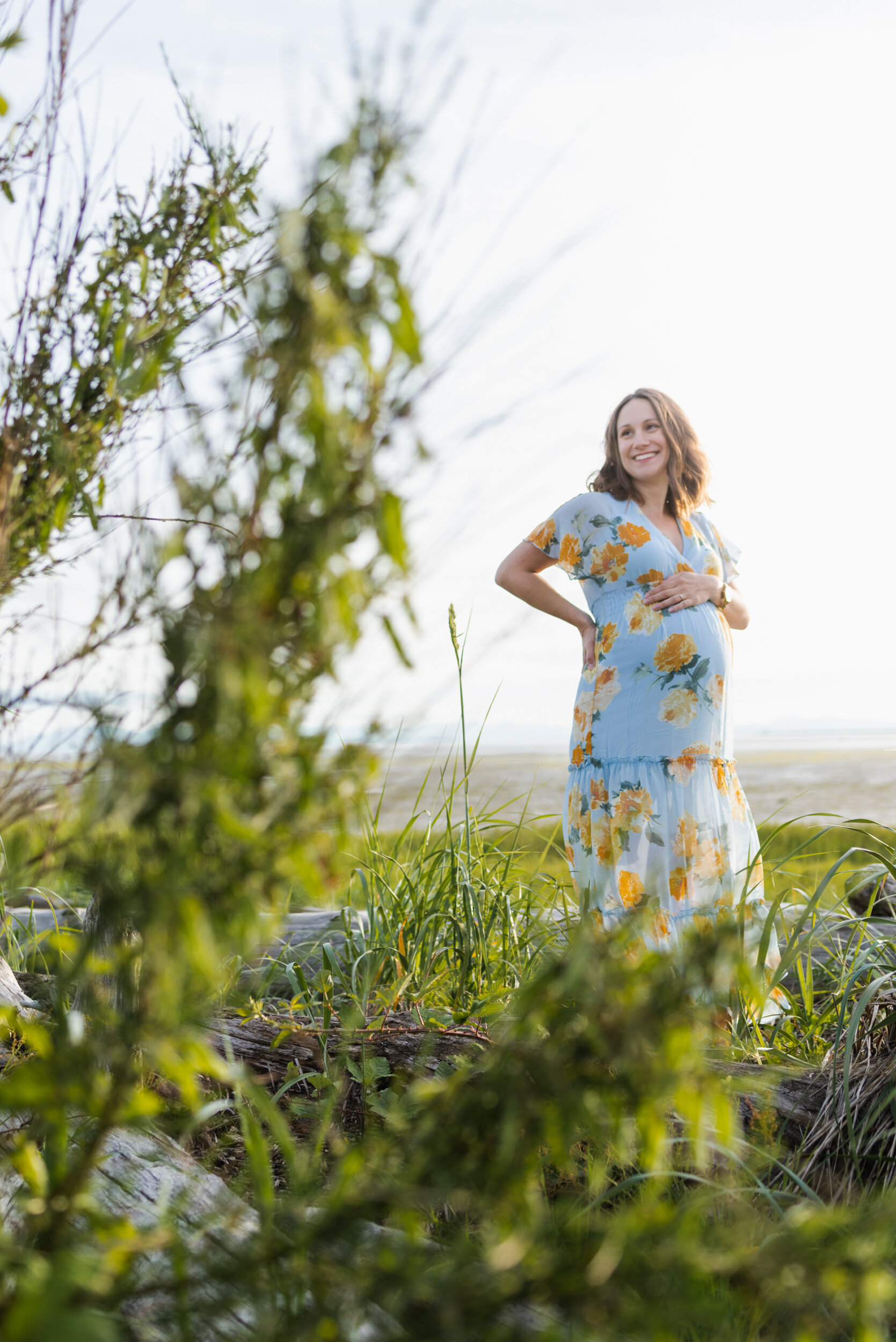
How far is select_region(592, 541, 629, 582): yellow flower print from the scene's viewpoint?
381 cm

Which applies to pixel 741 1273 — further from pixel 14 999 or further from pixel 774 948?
pixel 774 948

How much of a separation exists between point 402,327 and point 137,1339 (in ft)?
3.92

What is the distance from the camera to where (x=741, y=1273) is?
0.84 m

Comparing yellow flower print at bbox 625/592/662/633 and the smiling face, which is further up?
the smiling face

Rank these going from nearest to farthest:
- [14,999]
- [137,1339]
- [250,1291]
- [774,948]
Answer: [250,1291] < [137,1339] < [14,999] < [774,948]

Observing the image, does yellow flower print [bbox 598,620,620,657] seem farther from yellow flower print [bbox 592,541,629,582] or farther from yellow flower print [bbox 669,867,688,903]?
yellow flower print [bbox 669,867,688,903]

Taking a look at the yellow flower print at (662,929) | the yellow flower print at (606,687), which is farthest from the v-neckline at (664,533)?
the yellow flower print at (662,929)

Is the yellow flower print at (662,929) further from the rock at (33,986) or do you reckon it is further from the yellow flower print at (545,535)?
the rock at (33,986)

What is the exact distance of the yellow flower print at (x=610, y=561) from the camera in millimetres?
3811

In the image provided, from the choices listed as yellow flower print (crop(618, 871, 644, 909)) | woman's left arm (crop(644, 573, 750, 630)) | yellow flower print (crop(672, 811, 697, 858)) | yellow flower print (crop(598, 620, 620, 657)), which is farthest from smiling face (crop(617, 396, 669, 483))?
yellow flower print (crop(618, 871, 644, 909))

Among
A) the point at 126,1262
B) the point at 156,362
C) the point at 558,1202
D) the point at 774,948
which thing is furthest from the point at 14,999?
the point at 774,948

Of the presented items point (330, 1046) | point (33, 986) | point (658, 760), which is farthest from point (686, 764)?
point (33, 986)

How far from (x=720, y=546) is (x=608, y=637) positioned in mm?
775

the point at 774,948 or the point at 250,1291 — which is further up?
the point at 250,1291
